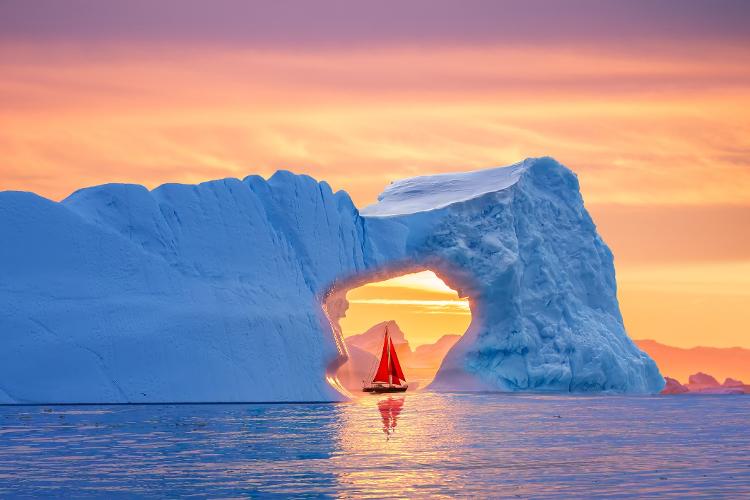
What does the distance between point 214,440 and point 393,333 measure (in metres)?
45.0

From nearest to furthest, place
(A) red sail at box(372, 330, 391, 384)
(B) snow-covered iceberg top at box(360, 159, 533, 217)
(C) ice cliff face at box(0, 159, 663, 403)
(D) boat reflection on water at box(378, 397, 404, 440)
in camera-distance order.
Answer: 1. (D) boat reflection on water at box(378, 397, 404, 440)
2. (C) ice cliff face at box(0, 159, 663, 403)
3. (B) snow-covered iceberg top at box(360, 159, 533, 217)
4. (A) red sail at box(372, 330, 391, 384)

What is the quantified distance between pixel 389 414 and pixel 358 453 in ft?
34.4

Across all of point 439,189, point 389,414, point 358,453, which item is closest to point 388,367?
point 439,189

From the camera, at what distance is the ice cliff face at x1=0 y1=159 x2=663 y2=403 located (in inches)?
1031

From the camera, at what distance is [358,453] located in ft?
57.1

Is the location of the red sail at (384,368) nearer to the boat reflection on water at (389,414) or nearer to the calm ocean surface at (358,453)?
the boat reflection on water at (389,414)

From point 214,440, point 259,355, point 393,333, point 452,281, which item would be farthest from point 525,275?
point 393,333

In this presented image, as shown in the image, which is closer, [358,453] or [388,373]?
[358,453]

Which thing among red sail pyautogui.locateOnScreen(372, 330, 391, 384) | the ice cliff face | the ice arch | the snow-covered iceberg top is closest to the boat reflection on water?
the ice cliff face

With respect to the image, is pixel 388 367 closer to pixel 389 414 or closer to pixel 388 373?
pixel 388 373

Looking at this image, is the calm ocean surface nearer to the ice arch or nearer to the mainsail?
the ice arch

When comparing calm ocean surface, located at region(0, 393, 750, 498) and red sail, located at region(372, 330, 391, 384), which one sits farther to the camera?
red sail, located at region(372, 330, 391, 384)

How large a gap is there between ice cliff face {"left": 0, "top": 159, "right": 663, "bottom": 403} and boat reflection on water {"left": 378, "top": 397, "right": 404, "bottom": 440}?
1.72 metres

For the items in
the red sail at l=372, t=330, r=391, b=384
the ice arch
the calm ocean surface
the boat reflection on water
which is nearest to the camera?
the calm ocean surface
